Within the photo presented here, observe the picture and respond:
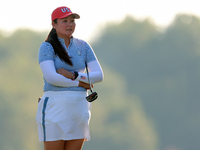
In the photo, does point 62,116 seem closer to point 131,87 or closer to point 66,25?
point 66,25

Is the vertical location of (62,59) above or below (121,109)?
above

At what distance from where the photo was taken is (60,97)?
363 cm

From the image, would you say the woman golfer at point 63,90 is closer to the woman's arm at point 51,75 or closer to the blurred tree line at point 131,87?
the woman's arm at point 51,75

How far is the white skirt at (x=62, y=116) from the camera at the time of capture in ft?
11.8

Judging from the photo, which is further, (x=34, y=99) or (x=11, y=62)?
(x=11, y=62)

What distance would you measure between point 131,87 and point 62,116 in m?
22.8

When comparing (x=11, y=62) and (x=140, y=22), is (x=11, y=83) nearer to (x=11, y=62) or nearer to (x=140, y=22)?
(x=11, y=62)

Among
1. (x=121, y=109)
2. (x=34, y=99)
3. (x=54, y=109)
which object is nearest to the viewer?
(x=54, y=109)

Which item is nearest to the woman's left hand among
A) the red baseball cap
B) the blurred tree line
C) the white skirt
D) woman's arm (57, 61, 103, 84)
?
woman's arm (57, 61, 103, 84)

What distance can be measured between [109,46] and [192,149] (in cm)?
682

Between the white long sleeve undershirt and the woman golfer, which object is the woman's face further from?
the white long sleeve undershirt

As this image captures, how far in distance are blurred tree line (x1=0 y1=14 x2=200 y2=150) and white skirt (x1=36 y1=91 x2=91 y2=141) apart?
1912 cm

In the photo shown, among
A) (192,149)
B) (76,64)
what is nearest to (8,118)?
(192,149)

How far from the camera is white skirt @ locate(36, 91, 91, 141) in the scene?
3599mm
